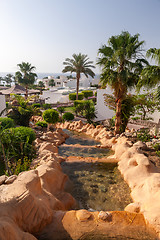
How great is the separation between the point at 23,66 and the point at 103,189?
114 ft

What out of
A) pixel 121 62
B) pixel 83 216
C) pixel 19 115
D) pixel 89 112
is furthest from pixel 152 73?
pixel 19 115

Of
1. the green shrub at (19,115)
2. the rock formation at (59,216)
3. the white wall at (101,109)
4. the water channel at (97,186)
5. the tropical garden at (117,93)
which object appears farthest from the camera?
the white wall at (101,109)

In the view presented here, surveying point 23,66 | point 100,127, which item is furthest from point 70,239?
point 23,66

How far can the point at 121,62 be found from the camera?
10.4 meters

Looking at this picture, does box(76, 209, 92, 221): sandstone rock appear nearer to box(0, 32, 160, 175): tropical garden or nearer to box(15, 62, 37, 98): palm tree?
box(0, 32, 160, 175): tropical garden

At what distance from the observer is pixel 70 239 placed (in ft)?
11.4

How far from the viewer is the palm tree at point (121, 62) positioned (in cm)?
988

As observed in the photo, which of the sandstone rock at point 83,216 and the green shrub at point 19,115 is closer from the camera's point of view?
the sandstone rock at point 83,216

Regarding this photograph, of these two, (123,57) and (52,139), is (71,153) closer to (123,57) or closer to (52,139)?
(52,139)

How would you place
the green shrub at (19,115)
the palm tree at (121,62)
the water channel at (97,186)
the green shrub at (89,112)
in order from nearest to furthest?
the water channel at (97,186) → the palm tree at (121,62) → the green shrub at (19,115) → the green shrub at (89,112)

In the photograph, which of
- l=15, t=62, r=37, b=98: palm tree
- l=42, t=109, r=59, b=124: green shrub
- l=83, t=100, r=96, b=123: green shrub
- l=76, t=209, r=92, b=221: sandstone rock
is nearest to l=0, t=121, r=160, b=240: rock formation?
l=76, t=209, r=92, b=221: sandstone rock

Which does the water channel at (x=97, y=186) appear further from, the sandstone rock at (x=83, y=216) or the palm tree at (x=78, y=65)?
the palm tree at (x=78, y=65)

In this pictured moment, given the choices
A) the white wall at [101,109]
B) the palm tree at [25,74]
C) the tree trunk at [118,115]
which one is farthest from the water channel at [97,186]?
the palm tree at [25,74]

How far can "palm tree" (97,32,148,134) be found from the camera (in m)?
9.88
